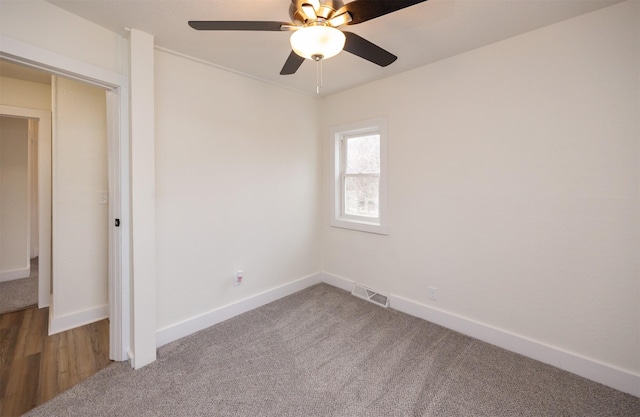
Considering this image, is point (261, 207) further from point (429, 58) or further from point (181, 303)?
point (429, 58)

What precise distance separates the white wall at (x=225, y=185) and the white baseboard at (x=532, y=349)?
1.58 meters

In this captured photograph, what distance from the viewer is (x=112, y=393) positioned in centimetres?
179

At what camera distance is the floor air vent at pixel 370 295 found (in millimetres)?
3061

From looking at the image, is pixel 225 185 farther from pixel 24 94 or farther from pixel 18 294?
pixel 18 294

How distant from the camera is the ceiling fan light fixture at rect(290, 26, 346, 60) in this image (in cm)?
126

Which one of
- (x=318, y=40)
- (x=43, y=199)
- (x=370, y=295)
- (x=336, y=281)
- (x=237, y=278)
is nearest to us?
(x=318, y=40)

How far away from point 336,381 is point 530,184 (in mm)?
2105

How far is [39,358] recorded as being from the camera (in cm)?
216

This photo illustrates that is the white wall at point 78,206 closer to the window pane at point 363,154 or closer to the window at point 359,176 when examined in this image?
the window at point 359,176

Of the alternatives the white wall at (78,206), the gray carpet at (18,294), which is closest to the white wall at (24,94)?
the white wall at (78,206)

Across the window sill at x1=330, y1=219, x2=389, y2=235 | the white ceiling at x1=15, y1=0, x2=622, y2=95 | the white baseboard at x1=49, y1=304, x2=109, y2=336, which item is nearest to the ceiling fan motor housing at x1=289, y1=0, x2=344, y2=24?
the white ceiling at x1=15, y1=0, x2=622, y2=95

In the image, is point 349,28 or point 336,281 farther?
point 336,281

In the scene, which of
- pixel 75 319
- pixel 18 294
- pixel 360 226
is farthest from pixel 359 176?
pixel 18 294

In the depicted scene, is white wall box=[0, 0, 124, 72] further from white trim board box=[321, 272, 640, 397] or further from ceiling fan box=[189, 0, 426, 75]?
white trim board box=[321, 272, 640, 397]
